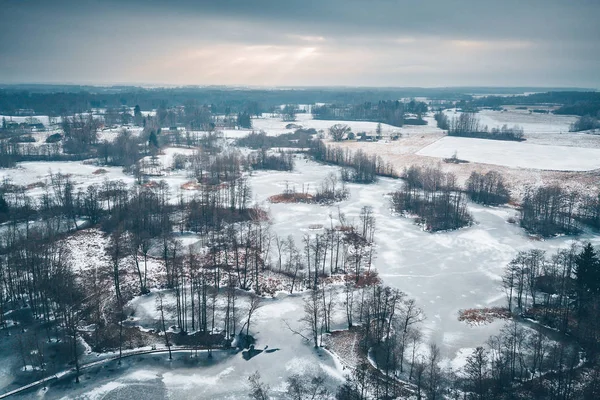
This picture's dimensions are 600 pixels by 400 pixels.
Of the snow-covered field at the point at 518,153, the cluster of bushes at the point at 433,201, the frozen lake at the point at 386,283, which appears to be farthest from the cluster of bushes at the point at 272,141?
the frozen lake at the point at 386,283

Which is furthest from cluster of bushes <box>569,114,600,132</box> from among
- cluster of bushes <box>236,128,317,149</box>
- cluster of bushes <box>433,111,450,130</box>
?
cluster of bushes <box>236,128,317,149</box>

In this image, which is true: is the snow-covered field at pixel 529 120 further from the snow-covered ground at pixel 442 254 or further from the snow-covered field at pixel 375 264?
the snow-covered ground at pixel 442 254

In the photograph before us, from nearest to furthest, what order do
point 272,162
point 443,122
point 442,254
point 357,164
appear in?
point 442,254, point 357,164, point 272,162, point 443,122

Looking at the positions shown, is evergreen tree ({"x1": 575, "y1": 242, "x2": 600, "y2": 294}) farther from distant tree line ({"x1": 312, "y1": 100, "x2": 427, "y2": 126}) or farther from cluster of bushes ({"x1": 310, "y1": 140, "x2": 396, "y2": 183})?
distant tree line ({"x1": 312, "y1": 100, "x2": 427, "y2": 126})

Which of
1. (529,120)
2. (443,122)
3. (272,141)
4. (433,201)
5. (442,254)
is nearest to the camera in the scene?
(442,254)

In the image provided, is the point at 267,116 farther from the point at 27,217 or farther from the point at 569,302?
the point at 569,302

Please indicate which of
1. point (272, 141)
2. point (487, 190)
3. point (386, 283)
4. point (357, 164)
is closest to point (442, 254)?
point (386, 283)

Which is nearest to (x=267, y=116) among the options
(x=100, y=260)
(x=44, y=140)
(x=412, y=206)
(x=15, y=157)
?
(x=44, y=140)

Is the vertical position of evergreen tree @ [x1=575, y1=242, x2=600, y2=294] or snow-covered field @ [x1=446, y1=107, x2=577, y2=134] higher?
snow-covered field @ [x1=446, y1=107, x2=577, y2=134]

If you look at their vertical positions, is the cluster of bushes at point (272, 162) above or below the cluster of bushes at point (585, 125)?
below

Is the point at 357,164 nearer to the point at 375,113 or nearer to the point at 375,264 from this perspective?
the point at 375,264
